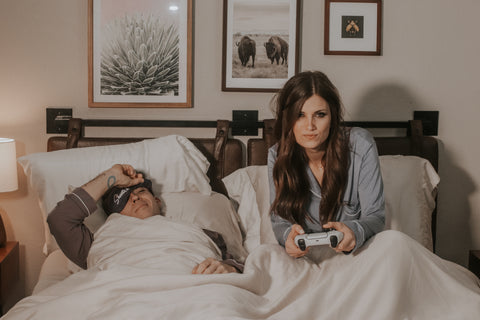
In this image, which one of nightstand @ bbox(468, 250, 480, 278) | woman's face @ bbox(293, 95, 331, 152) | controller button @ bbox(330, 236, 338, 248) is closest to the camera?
controller button @ bbox(330, 236, 338, 248)

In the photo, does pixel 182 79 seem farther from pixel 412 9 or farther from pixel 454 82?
pixel 454 82

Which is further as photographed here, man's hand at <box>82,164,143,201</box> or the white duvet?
man's hand at <box>82,164,143,201</box>

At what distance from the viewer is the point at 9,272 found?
2.21 m

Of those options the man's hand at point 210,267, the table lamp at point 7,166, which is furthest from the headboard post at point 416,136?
the table lamp at point 7,166

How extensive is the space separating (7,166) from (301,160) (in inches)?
51.1

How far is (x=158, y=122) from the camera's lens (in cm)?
238

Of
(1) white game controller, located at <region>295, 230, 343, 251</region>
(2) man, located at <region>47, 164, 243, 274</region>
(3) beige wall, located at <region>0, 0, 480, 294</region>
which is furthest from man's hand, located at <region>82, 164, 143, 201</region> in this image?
(1) white game controller, located at <region>295, 230, 343, 251</region>

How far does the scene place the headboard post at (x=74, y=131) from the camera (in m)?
2.29

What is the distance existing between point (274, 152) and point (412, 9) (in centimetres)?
117

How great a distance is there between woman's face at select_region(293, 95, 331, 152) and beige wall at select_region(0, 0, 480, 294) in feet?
2.40

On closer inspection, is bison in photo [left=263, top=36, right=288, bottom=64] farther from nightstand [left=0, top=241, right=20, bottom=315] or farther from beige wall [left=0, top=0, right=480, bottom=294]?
nightstand [left=0, top=241, right=20, bottom=315]

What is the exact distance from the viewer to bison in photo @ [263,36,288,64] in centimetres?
238

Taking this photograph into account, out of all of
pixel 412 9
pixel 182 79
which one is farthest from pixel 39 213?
pixel 412 9

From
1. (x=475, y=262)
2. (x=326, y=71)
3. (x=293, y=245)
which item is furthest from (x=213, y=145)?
(x=475, y=262)
